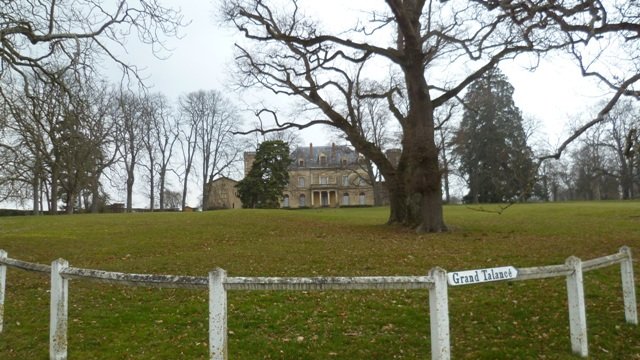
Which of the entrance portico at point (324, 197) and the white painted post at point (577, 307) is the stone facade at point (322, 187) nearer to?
the entrance portico at point (324, 197)

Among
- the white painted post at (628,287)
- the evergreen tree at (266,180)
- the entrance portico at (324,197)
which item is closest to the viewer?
the white painted post at (628,287)

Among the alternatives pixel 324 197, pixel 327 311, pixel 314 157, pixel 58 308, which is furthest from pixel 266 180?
pixel 58 308

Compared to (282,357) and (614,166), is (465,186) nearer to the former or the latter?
(614,166)

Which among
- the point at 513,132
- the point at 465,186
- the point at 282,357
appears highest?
the point at 513,132

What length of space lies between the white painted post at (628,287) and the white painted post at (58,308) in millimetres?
7116

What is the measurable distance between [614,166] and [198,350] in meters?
80.6

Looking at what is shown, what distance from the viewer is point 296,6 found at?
23797mm

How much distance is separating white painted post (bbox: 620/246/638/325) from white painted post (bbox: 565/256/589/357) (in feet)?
4.96

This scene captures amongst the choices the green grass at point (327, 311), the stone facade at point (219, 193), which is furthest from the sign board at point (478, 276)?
the stone facade at point (219, 193)

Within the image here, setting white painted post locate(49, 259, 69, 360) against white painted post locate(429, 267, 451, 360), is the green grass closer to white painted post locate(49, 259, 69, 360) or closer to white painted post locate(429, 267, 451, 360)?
white painted post locate(49, 259, 69, 360)

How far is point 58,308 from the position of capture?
18.6 feet

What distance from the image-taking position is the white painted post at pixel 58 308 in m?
5.68

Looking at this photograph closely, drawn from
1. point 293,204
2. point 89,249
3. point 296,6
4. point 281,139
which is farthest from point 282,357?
point 293,204

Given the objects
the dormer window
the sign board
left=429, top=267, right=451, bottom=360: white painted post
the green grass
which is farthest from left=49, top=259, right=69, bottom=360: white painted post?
the dormer window
